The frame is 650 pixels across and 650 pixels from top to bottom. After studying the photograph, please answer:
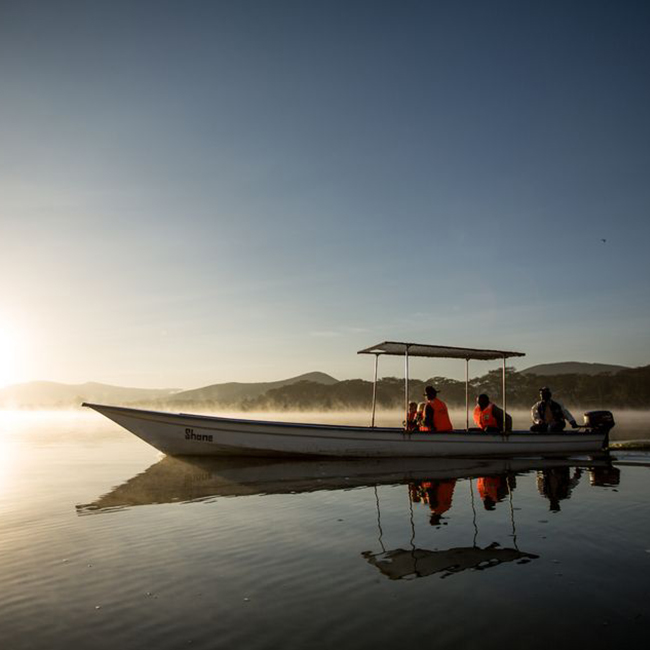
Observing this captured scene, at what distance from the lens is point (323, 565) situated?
6.20 metres

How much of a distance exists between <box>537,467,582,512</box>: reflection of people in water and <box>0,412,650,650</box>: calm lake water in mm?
89

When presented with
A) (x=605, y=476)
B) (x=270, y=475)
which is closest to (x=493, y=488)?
(x=605, y=476)

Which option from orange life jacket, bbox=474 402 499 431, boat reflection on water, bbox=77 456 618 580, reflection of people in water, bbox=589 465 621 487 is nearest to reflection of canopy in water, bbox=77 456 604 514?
boat reflection on water, bbox=77 456 618 580

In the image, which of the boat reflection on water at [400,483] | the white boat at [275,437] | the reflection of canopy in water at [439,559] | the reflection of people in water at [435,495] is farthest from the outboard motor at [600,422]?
the reflection of canopy in water at [439,559]

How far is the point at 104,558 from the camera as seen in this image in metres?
6.54

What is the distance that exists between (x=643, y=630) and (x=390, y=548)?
314cm

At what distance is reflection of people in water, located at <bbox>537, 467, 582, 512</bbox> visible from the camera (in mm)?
10617

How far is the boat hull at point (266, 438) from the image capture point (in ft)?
54.5

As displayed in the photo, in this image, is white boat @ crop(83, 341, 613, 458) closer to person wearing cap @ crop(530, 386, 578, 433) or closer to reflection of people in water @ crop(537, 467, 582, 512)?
reflection of people in water @ crop(537, 467, 582, 512)

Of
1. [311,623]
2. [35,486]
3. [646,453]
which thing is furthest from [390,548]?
[646,453]

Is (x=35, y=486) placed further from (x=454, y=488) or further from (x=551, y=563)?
(x=551, y=563)

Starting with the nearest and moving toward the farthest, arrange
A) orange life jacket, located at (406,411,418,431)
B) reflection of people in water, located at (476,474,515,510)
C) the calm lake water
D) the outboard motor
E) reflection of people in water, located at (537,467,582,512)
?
the calm lake water < reflection of people in water, located at (476,474,515,510) < reflection of people in water, located at (537,467,582,512) < orange life jacket, located at (406,411,418,431) < the outboard motor

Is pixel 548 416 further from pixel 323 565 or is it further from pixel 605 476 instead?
pixel 323 565

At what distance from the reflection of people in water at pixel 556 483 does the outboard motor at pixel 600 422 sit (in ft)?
18.3
